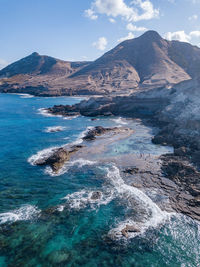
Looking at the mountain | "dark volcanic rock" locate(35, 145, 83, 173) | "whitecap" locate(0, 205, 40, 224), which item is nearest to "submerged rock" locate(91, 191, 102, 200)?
"whitecap" locate(0, 205, 40, 224)

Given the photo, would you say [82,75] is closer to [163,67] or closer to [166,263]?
[163,67]

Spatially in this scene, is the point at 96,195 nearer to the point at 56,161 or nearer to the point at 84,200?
the point at 84,200

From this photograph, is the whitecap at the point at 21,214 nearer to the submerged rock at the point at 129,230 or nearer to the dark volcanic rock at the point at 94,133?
the submerged rock at the point at 129,230

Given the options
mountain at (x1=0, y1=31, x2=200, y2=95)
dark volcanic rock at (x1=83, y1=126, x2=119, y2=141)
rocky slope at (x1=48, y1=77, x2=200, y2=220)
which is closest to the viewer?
rocky slope at (x1=48, y1=77, x2=200, y2=220)

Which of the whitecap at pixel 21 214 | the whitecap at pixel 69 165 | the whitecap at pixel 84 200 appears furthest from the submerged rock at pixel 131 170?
the whitecap at pixel 21 214

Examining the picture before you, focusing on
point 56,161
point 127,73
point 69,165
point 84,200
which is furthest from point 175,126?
point 127,73

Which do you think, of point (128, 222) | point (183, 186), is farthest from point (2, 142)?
point (183, 186)

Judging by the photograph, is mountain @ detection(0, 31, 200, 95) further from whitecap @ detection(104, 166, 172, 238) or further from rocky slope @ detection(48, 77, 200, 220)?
whitecap @ detection(104, 166, 172, 238)
